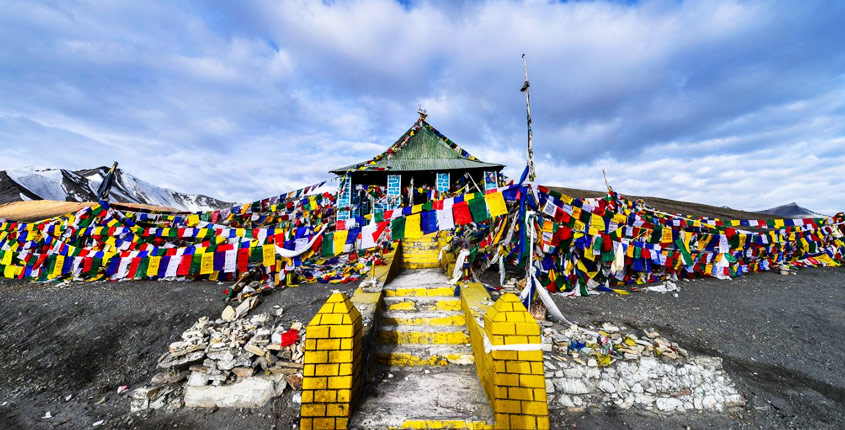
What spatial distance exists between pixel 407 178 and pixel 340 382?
13.1 meters

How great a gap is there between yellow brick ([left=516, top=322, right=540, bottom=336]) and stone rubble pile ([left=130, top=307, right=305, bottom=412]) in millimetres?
3206

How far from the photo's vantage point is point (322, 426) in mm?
2730

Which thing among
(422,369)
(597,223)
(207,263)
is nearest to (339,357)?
(422,369)

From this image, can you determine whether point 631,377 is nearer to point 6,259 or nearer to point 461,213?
point 461,213

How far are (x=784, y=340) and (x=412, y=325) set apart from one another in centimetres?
678

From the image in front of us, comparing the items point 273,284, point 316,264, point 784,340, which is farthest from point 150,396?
point 784,340

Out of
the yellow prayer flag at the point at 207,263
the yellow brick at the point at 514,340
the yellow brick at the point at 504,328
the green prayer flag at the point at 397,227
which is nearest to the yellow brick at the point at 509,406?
the yellow brick at the point at 514,340

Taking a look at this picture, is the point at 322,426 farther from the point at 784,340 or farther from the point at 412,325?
the point at 784,340

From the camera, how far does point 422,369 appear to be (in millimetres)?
3721

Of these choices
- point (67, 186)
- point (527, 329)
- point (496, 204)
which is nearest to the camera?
point (527, 329)

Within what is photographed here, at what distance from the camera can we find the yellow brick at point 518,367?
104 inches

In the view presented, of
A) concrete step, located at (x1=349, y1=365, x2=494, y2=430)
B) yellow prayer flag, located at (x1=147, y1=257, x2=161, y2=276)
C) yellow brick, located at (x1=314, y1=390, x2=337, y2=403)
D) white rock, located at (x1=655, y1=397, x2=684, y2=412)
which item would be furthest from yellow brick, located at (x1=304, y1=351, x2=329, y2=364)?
yellow prayer flag, located at (x1=147, y1=257, x2=161, y2=276)

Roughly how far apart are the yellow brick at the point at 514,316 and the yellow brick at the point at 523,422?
2.86 feet

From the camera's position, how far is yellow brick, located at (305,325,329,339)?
281cm
